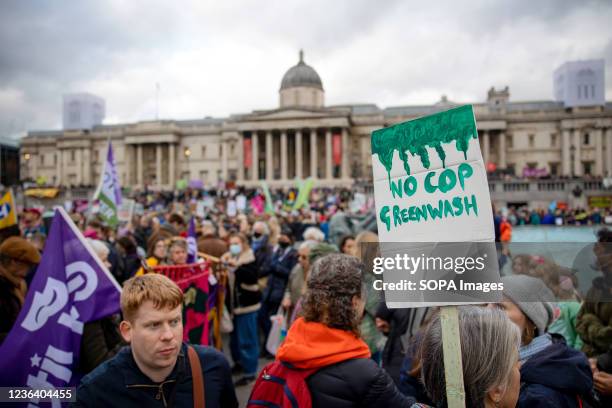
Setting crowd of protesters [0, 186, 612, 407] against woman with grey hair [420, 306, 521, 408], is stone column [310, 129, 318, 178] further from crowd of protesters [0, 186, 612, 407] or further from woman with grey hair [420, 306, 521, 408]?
woman with grey hair [420, 306, 521, 408]

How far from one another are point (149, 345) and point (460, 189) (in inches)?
67.1

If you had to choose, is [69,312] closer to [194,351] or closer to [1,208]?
[194,351]

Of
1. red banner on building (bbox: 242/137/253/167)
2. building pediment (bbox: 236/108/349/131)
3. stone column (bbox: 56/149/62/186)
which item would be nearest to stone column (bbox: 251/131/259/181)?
red banner on building (bbox: 242/137/253/167)

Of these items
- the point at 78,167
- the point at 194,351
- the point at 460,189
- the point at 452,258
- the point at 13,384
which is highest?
the point at 78,167

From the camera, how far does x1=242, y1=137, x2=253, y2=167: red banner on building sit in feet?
188

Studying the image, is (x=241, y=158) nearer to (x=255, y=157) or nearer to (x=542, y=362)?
(x=255, y=157)

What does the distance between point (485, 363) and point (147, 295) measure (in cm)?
170

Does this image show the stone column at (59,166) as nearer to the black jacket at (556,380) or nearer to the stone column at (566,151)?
the stone column at (566,151)

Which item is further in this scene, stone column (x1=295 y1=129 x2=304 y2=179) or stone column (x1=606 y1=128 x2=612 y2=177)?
stone column (x1=295 y1=129 x2=304 y2=179)

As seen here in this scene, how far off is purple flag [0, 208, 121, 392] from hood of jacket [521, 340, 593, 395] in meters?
2.80

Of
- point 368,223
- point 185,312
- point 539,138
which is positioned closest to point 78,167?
point 539,138

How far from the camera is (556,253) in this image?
3.62m

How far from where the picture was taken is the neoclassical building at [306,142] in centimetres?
5544

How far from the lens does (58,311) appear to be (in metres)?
3.46
